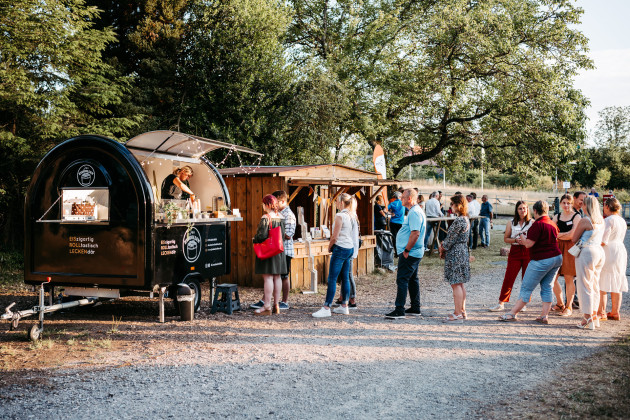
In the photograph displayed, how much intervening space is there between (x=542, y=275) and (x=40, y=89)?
12.6 meters

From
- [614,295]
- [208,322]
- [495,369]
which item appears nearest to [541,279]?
[614,295]

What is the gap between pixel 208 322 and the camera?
766 centimetres

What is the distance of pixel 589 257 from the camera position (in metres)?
7.06

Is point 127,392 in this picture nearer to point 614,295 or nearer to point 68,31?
point 614,295

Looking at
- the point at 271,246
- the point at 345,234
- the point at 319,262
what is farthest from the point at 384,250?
the point at 271,246

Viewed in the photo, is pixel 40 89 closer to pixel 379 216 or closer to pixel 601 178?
pixel 379 216

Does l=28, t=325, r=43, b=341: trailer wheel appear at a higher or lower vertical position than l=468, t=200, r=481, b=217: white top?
lower

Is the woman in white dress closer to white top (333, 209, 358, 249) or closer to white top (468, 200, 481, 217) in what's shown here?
white top (333, 209, 358, 249)

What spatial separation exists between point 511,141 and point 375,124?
547 cm

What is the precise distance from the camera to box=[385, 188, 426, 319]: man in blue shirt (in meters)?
7.49

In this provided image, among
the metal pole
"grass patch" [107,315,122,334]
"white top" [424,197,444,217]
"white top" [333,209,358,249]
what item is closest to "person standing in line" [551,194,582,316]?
"white top" [333,209,358,249]

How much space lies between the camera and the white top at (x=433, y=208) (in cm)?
1678

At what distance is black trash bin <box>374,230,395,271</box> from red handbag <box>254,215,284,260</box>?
5874mm

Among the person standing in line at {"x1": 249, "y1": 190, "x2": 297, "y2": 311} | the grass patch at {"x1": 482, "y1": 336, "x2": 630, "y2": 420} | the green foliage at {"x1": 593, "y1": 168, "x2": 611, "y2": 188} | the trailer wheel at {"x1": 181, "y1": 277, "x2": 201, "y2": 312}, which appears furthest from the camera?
the green foliage at {"x1": 593, "y1": 168, "x2": 611, "y2": 188}
